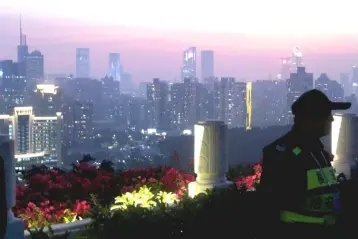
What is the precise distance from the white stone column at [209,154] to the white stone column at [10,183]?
308cm

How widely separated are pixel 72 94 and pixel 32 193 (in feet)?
274

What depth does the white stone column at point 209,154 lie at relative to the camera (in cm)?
699

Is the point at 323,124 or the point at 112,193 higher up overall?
the point at 323,124

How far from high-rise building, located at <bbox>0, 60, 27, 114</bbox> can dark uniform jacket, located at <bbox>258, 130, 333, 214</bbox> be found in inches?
2837

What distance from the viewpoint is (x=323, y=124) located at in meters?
3.33

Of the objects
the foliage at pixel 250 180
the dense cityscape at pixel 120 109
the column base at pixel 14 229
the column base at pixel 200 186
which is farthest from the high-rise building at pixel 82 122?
the column base at pixel 14 229

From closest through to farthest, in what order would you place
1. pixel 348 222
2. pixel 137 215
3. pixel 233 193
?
pixel 348 222, pixel 137 215, pixel 233 193

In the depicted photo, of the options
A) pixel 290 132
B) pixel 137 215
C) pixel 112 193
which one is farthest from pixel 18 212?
pixel 290 132

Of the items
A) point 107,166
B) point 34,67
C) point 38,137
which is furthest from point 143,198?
point 34,67

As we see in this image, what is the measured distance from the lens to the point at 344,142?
977cm

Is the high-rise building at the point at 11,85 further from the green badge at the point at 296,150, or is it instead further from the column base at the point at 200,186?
the green badge at the point at 296,150

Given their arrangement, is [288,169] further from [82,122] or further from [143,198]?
[82,122]

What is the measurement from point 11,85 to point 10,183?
8138cm

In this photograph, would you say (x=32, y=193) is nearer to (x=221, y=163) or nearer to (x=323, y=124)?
(x=221, y=163)
